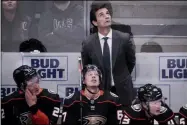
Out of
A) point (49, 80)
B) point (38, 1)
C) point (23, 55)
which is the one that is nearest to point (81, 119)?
point (49, 80)

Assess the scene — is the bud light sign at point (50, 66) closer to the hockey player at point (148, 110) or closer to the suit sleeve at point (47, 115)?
the suit sleeve at point (47, 115)

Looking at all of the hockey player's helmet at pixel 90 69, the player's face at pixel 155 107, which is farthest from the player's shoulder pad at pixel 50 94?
the player's face at pixel 155 107

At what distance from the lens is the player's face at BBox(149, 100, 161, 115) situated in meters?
4.28

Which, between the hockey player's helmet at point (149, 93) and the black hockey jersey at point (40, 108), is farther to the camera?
the black hockey jersey at point (40, 108)

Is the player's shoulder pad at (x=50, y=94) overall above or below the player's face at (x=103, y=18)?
below

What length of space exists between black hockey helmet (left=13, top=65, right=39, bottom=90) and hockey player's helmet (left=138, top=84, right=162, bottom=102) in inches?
33.7

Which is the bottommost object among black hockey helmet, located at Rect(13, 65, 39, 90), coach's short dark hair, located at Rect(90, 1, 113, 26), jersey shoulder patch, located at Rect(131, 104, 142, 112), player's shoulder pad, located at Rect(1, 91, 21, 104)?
jersey shoulder patch, located at Rect(131, 104, 142, 112)

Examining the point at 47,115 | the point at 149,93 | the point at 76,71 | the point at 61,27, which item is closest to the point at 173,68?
the point at 149,93

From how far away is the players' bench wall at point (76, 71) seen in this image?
14.3ft

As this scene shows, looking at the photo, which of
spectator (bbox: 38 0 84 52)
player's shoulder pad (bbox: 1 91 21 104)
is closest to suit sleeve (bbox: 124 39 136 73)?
spectator (bbox: 38 0 84 52)

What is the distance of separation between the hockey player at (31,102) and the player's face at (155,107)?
2.45 ft

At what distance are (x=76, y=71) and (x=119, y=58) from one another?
1.19 ft

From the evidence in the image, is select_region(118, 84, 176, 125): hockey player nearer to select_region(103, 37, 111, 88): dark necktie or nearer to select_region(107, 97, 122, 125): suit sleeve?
select_region(107, 97, 122, 125): suit sleeve

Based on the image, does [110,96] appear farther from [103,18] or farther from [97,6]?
[97,6]
